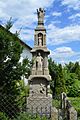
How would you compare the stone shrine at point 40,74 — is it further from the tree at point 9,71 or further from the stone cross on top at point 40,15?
the tree at point 9,71

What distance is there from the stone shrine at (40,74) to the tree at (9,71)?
20.7 feet

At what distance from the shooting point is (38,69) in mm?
17875

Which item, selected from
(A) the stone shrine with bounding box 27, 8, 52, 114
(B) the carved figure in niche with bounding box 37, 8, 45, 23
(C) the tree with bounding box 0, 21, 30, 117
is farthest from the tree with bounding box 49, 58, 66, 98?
(C) the tree with bounding box 0, 21, 30, 117

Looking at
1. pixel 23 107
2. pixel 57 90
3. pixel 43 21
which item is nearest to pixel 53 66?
pixel 57 90

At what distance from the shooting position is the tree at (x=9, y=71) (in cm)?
1018

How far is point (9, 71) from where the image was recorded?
34.8ft

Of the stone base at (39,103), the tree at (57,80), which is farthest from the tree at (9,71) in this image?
the tree at (57,80)

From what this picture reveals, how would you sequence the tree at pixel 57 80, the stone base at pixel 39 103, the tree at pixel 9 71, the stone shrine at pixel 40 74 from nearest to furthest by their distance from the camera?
the tree at pixel 9 71
the stone base at pixel 39 103
the stone shrine at pixel 40 74
the tree at pixel 57 80

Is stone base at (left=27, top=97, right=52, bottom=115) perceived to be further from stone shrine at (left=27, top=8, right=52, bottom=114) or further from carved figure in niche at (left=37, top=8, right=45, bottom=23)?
carved figure in niche at (left=37, top=8, right=45, bottom=23)

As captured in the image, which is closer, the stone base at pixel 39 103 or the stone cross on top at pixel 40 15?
the stone base at pixel 39 103

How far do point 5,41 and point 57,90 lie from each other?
891 inches

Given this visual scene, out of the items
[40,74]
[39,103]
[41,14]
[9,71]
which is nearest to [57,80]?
[41,14]

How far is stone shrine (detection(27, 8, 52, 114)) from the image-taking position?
17281mm

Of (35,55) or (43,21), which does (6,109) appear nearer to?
(35,55)
